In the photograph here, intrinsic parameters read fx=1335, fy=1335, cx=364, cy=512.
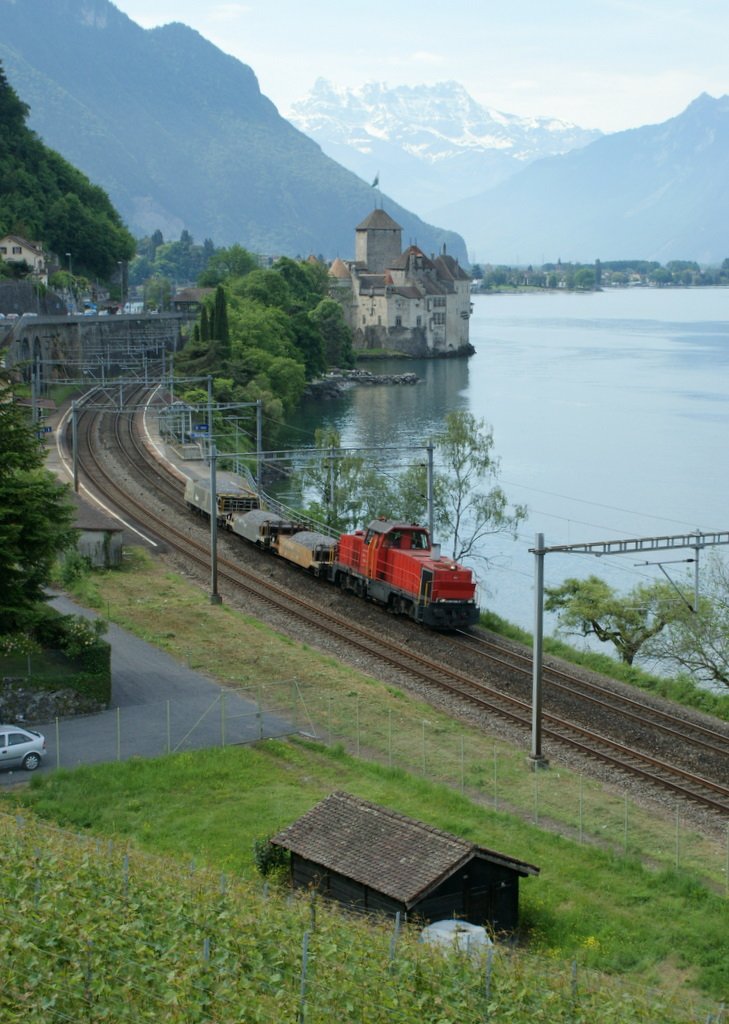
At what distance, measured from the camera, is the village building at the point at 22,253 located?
131 m

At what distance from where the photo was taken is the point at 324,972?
1733 cm

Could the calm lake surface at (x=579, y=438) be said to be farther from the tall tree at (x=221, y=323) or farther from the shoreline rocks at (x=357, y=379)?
the tall tree at (x=221, y=323)

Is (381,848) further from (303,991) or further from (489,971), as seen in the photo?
(303,991)

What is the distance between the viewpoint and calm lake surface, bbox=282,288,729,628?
73275 mm

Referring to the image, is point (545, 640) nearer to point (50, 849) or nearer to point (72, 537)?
point (72, 537)

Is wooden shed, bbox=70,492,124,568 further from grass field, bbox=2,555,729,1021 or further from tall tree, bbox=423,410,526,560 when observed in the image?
tall tree, bbox=423,410,526,560

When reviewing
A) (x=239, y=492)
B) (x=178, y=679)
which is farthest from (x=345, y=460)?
(x=178, y=679)

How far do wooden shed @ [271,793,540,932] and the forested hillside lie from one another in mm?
129592

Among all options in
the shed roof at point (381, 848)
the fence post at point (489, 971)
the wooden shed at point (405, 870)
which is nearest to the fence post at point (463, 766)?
the shed roof at point (381, 848)

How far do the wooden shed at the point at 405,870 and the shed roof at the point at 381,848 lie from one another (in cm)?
2

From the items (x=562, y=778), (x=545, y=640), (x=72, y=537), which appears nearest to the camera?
(x=562, y=778)

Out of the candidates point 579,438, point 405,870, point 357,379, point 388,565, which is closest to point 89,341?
point 579,438

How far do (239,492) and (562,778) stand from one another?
1264 inches

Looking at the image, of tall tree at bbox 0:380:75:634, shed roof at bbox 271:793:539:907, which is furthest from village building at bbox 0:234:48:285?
shed roof at bbox 271:793:539:907
